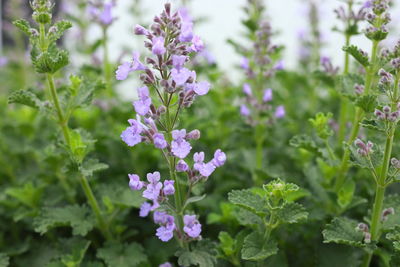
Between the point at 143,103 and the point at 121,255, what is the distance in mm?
779

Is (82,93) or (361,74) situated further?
(361,74)

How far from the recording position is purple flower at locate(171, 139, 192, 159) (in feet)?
5.01

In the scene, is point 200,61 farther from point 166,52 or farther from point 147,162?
point 166,52

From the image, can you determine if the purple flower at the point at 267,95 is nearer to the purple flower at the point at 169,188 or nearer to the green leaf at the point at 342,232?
the green leaf at the point at 342,232

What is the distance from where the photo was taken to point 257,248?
1725mm

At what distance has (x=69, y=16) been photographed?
320 cm

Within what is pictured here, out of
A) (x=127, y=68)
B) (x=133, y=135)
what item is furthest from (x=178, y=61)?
(x=133, y=135)

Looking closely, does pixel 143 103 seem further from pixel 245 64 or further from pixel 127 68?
pixel 245 64

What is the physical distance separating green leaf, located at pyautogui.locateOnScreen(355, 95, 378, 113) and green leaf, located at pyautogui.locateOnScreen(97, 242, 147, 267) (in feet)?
3.48

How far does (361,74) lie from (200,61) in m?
1.20

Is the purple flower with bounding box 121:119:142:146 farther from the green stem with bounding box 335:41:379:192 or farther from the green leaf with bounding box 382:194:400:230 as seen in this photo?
the green leaf with bounding box 382:194:400:230

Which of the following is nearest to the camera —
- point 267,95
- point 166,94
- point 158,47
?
point 158,47

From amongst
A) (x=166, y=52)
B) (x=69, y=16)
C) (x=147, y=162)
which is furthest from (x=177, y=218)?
(x=69, y=16)

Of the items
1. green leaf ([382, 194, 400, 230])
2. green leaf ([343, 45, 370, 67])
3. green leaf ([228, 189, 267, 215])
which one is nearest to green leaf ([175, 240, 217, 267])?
green leaf ([228, 189, 267, 215])
